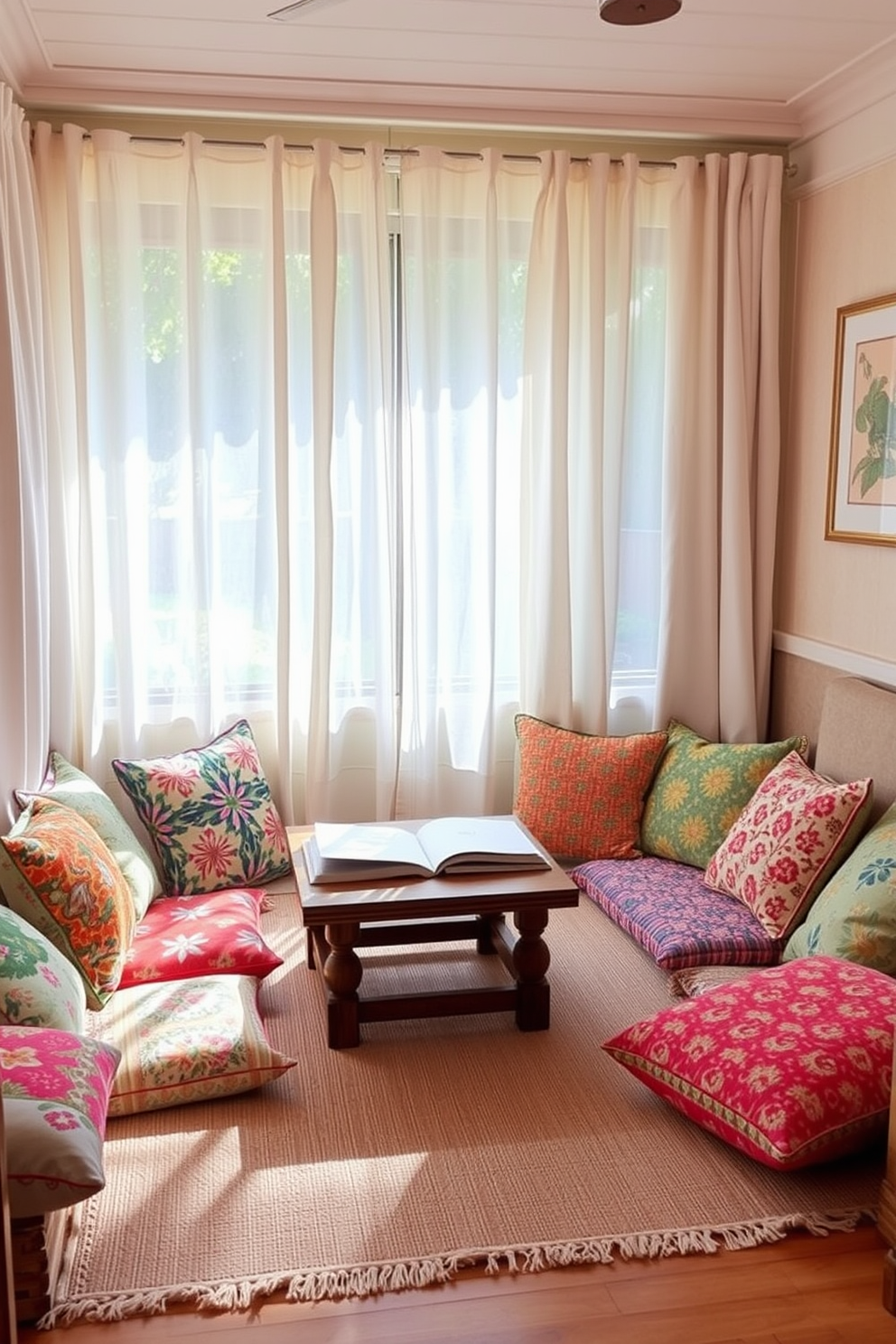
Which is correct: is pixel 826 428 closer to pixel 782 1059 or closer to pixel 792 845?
pixel 792 845

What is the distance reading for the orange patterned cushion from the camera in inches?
149

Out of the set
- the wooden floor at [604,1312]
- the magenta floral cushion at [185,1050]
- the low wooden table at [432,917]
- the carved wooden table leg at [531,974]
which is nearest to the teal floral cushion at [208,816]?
the low wooden table at [432,917]

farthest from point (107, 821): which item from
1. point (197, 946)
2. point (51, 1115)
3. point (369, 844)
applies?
point (51, 1115)

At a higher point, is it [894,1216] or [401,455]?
[401,455]

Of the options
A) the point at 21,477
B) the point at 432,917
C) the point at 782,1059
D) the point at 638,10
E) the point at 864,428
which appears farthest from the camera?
the point at 864,428

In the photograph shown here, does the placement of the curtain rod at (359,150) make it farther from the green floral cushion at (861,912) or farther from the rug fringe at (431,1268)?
the rug fringe at (431,1268)

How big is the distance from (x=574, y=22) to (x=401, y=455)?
1323 mm

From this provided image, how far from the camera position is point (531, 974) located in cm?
289

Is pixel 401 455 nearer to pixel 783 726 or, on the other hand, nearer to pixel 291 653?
pixel 291 653

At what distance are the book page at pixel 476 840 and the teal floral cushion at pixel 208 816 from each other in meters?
0.66

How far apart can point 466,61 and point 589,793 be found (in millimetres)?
2138

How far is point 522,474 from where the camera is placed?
3912 mm

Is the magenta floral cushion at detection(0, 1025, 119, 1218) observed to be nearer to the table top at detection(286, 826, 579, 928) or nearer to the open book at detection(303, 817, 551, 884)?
the table top at detection(286, 826, 579, 928)

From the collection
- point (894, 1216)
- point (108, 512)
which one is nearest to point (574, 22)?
point (108, 512)
